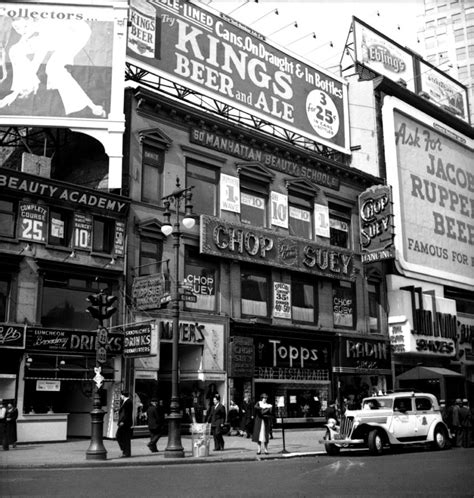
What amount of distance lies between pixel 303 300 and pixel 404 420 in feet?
43.9

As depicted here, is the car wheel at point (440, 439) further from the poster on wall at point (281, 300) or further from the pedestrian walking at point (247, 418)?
the poster on wall at point (281, 300)

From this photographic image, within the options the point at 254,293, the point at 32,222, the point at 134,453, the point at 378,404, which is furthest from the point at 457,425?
the point at 32,222

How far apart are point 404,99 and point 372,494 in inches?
1511

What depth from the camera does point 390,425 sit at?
69.1 feet

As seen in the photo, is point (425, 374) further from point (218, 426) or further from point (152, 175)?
point (152, 175)

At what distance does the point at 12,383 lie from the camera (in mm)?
23016

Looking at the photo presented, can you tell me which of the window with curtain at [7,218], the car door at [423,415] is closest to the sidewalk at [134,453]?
the car door at [423,415]

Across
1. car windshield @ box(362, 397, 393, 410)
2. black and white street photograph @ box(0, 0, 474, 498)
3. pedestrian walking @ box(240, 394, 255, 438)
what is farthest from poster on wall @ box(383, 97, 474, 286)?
car windshield @ box(362, 397, 393, 410)

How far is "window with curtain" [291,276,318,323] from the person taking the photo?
3391 centimetres

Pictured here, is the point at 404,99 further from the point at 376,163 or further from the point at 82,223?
the point at 82,223

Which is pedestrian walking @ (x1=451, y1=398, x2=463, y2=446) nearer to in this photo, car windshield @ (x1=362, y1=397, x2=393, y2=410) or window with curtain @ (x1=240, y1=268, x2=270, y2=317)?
car windshield @ (x1=362, y1=397, x2=393, y2=410)

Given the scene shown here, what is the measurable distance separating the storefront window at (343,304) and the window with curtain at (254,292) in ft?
17.4

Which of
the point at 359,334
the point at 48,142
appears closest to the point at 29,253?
the point at 48,142

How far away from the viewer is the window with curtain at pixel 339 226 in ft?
122
